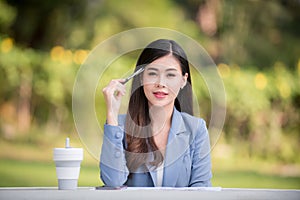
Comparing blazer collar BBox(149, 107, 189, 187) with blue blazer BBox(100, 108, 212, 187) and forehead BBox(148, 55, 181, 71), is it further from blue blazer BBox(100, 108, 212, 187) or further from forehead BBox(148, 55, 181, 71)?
forehead BBox(148, 55, 181, 71)

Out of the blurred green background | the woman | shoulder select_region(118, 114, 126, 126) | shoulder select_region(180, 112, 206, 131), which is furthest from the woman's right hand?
the blurred green background

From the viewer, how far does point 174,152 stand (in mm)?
1581

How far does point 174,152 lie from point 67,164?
0.32 metres

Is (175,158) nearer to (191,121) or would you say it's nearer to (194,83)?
(191,121)

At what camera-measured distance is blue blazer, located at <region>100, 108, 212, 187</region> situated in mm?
1524

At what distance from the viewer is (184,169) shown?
63.9 inches

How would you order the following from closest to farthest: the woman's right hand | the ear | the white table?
the white table, the woman's right hand, the ear

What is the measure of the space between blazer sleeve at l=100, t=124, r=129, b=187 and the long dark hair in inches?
1.5

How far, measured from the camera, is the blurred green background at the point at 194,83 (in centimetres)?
470

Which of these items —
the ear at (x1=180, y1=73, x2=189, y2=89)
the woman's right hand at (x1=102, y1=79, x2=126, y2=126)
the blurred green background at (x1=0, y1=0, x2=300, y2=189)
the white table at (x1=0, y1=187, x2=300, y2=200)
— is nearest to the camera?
the white table at (x1=0, y1=187, x2=300, y2=200)

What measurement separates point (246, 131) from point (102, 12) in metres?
1.64

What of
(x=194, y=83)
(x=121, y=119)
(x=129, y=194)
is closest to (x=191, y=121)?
(x=121, y=119)

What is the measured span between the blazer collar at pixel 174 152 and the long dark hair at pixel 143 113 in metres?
0.03

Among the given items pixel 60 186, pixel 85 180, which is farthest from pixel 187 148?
pixel 85 180
